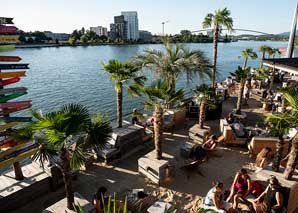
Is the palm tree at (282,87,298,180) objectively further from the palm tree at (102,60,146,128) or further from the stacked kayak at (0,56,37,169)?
the stacked kayak at (0,56,37,169)

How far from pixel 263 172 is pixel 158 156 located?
2.71 metres

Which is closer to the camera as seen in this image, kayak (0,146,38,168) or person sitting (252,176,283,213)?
person sitting (252,176,283,213)

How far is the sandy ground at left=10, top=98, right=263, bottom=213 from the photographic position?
6.41m

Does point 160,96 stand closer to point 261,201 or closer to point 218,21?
point 261,201

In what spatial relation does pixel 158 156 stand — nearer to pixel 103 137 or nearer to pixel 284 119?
pixel 103 137

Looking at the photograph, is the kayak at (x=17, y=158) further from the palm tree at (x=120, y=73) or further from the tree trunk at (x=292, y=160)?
the tree trunk at (x=292, y=160)

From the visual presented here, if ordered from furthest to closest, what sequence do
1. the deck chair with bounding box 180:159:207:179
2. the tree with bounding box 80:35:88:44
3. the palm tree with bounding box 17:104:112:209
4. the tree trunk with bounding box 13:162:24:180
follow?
the tree with bounding box 80:35:88:44, the deck chair with bounding box 180:159:207:179, the tree trunk with bounding box 13:162:24:180, the palm tree with bounding box 17:104:112:209

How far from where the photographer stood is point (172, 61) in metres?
12.3

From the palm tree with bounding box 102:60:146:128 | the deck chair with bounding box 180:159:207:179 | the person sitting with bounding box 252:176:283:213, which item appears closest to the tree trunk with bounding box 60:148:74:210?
the deck chair with bounding box 180:159:207:179

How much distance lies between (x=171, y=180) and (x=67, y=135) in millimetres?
3873

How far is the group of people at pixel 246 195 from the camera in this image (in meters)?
5.32

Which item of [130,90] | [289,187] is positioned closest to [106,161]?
[130,90]

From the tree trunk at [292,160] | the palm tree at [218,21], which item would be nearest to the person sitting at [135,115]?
the tree trunk at [292,160]

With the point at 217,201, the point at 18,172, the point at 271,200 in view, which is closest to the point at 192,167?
the point at 217,201
